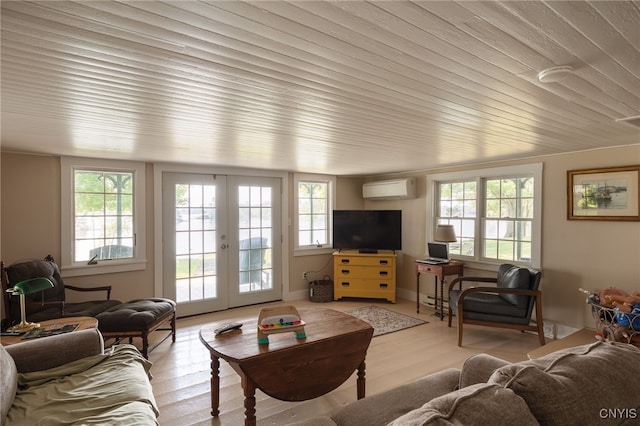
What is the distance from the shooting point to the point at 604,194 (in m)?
3.42

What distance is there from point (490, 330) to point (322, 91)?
3692mm

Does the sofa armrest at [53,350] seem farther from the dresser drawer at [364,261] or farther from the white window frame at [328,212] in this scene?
the dresser drawer at [364,261]

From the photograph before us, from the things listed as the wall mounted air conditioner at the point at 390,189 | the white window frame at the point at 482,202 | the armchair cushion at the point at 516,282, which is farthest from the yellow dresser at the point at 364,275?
the armchair cushion at the point at 516,282

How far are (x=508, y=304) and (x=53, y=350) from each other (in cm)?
390

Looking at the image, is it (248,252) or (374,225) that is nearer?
(248,252)

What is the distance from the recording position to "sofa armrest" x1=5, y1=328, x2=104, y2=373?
6.40 ft

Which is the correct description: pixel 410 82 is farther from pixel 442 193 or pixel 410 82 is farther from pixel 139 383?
pixel 442 193

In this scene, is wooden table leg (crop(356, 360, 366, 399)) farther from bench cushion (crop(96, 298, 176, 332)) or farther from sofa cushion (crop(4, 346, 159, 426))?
bench cushion (crop(96, 298, 176, 332))

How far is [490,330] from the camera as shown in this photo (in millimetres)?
4109

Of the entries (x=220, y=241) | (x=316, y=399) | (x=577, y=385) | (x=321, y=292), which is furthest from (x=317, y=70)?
(x=321, y=292)

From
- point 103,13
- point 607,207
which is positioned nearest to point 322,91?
point 103,13

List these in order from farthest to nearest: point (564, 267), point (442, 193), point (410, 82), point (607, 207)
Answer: point (442, 193), point (564, 267), point (607, 207), point (410, 82)

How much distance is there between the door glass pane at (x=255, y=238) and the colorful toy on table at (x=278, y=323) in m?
2.82

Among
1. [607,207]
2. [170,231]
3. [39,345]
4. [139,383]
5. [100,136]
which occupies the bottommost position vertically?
[139,383]
